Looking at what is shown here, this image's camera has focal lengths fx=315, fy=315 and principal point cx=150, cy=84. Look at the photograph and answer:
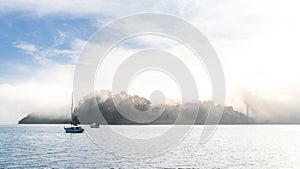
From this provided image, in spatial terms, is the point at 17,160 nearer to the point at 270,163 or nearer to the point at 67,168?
the point at 67,168

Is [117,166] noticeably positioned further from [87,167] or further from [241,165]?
[241,165]

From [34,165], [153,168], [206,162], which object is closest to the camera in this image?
[153,168]

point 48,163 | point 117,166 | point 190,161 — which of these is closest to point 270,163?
point 190,161

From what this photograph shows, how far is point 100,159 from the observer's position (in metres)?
89.9

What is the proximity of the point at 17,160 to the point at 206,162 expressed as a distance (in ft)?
177

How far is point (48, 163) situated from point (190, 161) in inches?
1511

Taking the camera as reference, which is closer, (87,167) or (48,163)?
(87,167)

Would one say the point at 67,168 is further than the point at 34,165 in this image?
No

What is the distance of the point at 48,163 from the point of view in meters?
82.3

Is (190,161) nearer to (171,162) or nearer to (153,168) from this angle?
(171,162)

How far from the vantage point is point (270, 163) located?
3524 inches

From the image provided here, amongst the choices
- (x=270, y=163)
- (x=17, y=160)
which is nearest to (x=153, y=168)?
(x=270, y=163)

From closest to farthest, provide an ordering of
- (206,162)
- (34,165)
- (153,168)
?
(153,168) < (34,165) < (206,162)

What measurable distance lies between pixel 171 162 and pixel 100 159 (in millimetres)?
20660
